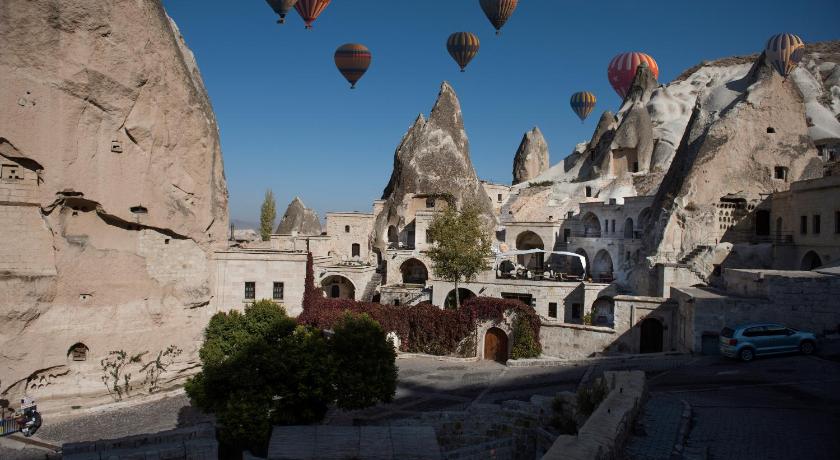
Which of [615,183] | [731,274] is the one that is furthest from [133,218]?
[615,183]

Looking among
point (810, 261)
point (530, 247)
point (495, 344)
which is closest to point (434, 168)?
point (530, 247)

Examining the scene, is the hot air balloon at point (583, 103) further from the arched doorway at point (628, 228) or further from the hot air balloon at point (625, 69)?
the arched doorway at point (628, 228)

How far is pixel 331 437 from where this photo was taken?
1066 centimetres

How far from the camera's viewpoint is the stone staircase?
40331mm

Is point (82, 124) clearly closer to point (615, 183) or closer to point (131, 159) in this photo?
point (131, 159)

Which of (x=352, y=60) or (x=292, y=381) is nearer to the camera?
(x=292, y=381)

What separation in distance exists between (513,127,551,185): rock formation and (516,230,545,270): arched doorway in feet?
105

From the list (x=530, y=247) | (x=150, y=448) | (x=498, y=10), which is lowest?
(x=150, y=448)

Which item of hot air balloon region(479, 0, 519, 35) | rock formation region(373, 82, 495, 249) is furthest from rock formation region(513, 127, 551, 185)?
hot air balloon region(479, 0, 519, 35)

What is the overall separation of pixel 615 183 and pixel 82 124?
40445 mm

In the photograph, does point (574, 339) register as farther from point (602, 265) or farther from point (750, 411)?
point (602, 265)

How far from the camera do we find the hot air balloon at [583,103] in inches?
2970

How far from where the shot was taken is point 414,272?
4403cm

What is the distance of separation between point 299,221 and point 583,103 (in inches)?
1629
